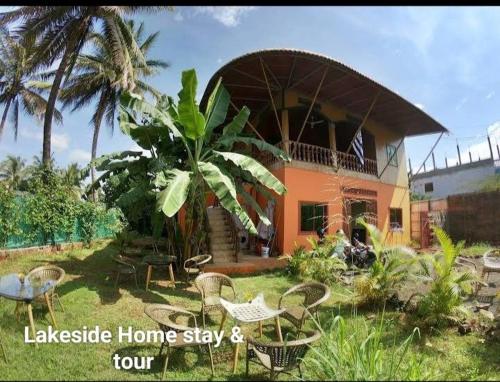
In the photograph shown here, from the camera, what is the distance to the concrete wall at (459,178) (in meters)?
26.4

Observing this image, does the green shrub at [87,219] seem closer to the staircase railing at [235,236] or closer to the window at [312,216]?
the staircase railing at [235,236]

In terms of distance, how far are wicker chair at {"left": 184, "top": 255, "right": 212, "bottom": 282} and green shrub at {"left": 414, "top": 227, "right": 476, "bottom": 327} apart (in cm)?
463

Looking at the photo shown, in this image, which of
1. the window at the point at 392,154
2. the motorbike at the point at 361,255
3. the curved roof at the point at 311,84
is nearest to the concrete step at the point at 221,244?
the motorbike at the point at 361,255

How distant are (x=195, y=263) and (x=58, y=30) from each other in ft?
34.3

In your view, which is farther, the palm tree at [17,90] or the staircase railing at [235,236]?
the palm tree at [17,90]

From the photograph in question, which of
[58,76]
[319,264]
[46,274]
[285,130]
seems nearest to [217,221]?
[285,130]

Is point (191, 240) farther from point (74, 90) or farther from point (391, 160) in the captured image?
point (74, 90)

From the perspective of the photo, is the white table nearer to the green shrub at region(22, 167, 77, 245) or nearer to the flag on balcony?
the green shrub at region(22, 167, 77, 245)

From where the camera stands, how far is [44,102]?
22031 millimetres

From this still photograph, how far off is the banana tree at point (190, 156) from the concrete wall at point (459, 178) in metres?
22.9

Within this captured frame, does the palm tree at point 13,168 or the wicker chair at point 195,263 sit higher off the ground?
the palm tree at point 13,168

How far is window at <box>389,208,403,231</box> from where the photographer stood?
1511cm

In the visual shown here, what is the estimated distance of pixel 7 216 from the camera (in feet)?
31.6
